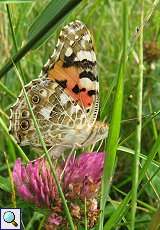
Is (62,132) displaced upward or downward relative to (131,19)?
downward

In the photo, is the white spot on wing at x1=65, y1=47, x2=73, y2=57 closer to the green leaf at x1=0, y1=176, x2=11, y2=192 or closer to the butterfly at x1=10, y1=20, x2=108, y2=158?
the butterfly at x1=10, y1=20, x2=108, y2=158

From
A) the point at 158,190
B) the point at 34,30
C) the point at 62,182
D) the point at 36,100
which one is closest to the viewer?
the point at 34,30

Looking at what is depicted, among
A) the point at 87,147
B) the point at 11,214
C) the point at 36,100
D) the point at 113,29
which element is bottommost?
the point at 11,214

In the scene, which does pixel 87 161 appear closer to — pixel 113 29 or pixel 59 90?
pixel 59 90

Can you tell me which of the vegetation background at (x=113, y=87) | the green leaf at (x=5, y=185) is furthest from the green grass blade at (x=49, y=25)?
the green leaf at (x=5, y=185)

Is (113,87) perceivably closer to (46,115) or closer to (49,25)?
(46,115)

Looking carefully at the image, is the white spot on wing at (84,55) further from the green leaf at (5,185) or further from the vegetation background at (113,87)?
the green leaf at (5,185)

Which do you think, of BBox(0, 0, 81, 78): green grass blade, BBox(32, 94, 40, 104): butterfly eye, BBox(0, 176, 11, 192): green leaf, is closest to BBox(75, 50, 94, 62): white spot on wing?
BBox(32, 94, 40, 104): butterfly eye

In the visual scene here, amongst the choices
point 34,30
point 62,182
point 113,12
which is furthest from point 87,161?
point 113,12

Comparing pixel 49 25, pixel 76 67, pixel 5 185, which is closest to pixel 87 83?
pixel 76 67
